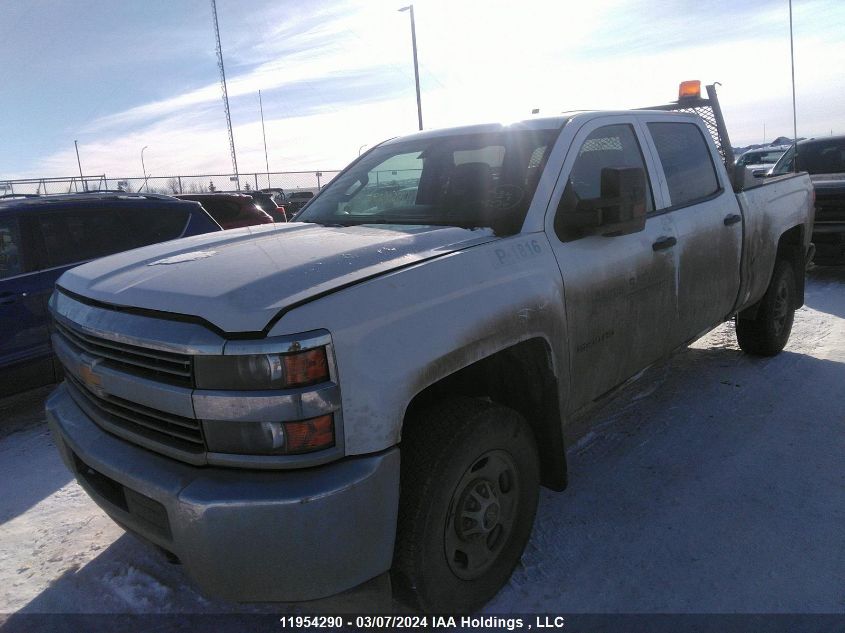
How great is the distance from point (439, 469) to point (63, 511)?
98.2 inches

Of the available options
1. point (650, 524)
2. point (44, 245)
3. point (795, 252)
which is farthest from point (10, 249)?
point (795, 252)

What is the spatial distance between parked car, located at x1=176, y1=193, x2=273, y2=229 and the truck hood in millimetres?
6623

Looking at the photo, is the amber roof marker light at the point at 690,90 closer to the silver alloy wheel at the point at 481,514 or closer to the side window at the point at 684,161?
the side window at the point at 684,161

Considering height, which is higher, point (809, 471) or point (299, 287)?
point (299, 287)

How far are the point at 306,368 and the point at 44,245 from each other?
4254mm

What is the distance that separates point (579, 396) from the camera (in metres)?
2.91

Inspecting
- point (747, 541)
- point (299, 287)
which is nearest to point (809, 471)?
point (747, 541)

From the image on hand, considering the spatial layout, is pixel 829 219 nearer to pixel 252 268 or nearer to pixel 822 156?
pixel 822 156

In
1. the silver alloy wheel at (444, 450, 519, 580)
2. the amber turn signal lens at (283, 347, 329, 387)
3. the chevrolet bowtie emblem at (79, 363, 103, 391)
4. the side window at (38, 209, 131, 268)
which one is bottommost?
the silver alloy wheel at (444, 450, 519, 580)

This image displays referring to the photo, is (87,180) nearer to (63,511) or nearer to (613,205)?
(63,511)

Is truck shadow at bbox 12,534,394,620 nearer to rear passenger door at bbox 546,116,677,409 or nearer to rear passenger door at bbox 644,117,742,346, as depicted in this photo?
rear passenger door at bbox 546,116,677,409

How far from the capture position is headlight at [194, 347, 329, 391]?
1.85 m

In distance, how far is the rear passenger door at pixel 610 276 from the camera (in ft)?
9.22

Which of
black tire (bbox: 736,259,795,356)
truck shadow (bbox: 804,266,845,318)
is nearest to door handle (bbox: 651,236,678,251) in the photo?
black tire (bbox: 736,259,795,356)
